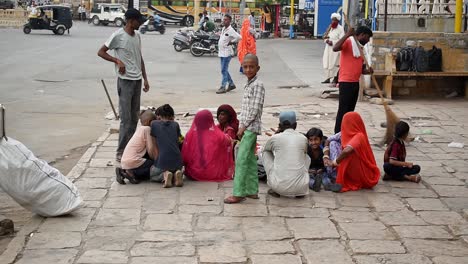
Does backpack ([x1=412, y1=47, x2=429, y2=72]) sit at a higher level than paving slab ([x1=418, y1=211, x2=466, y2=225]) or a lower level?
higher

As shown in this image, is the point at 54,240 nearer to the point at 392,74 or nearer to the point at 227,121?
the point at 227,121

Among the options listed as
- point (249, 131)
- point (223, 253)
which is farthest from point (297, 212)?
point (223, 253)

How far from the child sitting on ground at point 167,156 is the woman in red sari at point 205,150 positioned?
216 mm

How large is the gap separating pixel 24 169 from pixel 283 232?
2161 mm

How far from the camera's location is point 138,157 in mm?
7375

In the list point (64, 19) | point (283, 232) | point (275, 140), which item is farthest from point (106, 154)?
point (64, 19)

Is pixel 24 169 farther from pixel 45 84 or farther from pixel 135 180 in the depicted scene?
pixel 45 84

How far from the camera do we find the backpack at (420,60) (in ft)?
45.2

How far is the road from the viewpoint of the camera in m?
11.1

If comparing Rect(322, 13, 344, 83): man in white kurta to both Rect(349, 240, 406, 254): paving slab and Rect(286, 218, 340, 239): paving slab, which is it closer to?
Rect(286, 218, 340, 239): paving slab

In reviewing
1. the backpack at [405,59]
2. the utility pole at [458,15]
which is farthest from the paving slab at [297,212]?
the utility pole at [458,15]

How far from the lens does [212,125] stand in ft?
24.7

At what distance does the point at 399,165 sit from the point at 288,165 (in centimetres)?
143

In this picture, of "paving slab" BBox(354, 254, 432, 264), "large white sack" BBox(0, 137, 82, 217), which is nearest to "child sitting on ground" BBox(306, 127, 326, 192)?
"paving slab" BBox(354, 254, 432, 264)
